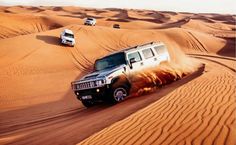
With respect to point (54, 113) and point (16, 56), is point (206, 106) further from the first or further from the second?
point (16, 56)

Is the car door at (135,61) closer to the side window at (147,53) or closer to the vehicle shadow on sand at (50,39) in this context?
the side window at (147,53)

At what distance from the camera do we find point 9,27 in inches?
1522

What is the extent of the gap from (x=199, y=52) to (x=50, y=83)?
17.8 meters

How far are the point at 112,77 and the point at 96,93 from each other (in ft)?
2.41

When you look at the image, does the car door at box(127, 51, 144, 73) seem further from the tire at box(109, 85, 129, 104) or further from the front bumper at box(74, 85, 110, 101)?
the front bumper at box(74, 85, 110, 101)

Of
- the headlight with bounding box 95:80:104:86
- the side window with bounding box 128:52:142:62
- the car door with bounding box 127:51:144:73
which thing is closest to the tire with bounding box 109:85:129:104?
the headlight with bounding box 95:80:104:86

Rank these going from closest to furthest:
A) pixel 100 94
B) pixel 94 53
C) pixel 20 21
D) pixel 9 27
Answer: pixel 100 94, pixel 94 53, pixel 9 27, pixel 20 21

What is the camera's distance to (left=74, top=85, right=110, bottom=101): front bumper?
11.4 metres

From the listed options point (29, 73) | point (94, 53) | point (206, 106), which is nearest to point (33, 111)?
point (29, 73)

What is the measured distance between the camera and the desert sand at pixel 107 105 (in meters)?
6.91

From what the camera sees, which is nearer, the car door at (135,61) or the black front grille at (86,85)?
the black front grille at (86,85)

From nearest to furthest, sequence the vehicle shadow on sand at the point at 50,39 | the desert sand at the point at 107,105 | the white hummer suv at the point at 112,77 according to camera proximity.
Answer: the desert sand at the point at 107,105 → the white hummer suv at the point at 112,77 → the vehicle shadow on sand at the point at 50,39

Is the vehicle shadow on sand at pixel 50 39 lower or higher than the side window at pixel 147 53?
lower

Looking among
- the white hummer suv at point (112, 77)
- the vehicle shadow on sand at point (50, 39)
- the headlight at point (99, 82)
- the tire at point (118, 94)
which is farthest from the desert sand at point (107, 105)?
the headlight at point (99, 82)
